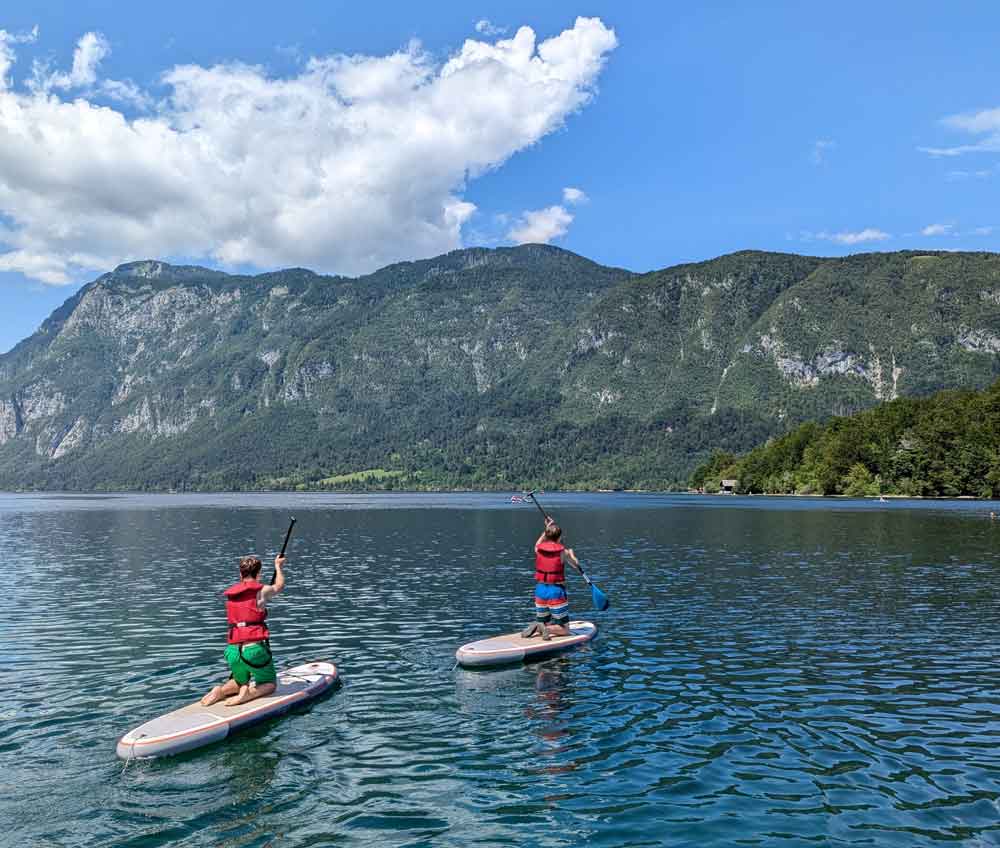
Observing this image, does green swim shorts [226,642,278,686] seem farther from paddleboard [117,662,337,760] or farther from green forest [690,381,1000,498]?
green forest [690,381,1000,498]

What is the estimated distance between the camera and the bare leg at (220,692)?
1919 cm

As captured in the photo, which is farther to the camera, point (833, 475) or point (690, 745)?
point (833, 475)

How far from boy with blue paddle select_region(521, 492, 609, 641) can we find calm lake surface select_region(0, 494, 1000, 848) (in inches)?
72.6

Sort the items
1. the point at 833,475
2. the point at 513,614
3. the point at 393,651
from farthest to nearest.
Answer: the point at 833,475 < the point at 513,614 < the point at 393,651

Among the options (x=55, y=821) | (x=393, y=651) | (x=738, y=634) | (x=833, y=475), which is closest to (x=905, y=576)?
(x=738, y=634)

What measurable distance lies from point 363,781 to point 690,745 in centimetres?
722

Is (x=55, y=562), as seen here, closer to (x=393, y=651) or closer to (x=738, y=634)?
(x=393, y=651)

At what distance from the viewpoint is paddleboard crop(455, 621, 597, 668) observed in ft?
80.3

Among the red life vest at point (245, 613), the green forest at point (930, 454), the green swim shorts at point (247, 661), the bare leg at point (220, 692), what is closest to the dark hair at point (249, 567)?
the red life vest at point (245, 613)

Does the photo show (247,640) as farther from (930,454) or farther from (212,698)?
(930,454)

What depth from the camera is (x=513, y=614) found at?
35281 mm

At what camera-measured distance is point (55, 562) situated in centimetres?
5916

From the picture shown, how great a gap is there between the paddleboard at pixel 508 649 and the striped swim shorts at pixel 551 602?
27.8 inches

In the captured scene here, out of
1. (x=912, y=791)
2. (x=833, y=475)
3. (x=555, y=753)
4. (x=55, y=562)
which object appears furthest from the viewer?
(x=833, y=475)
